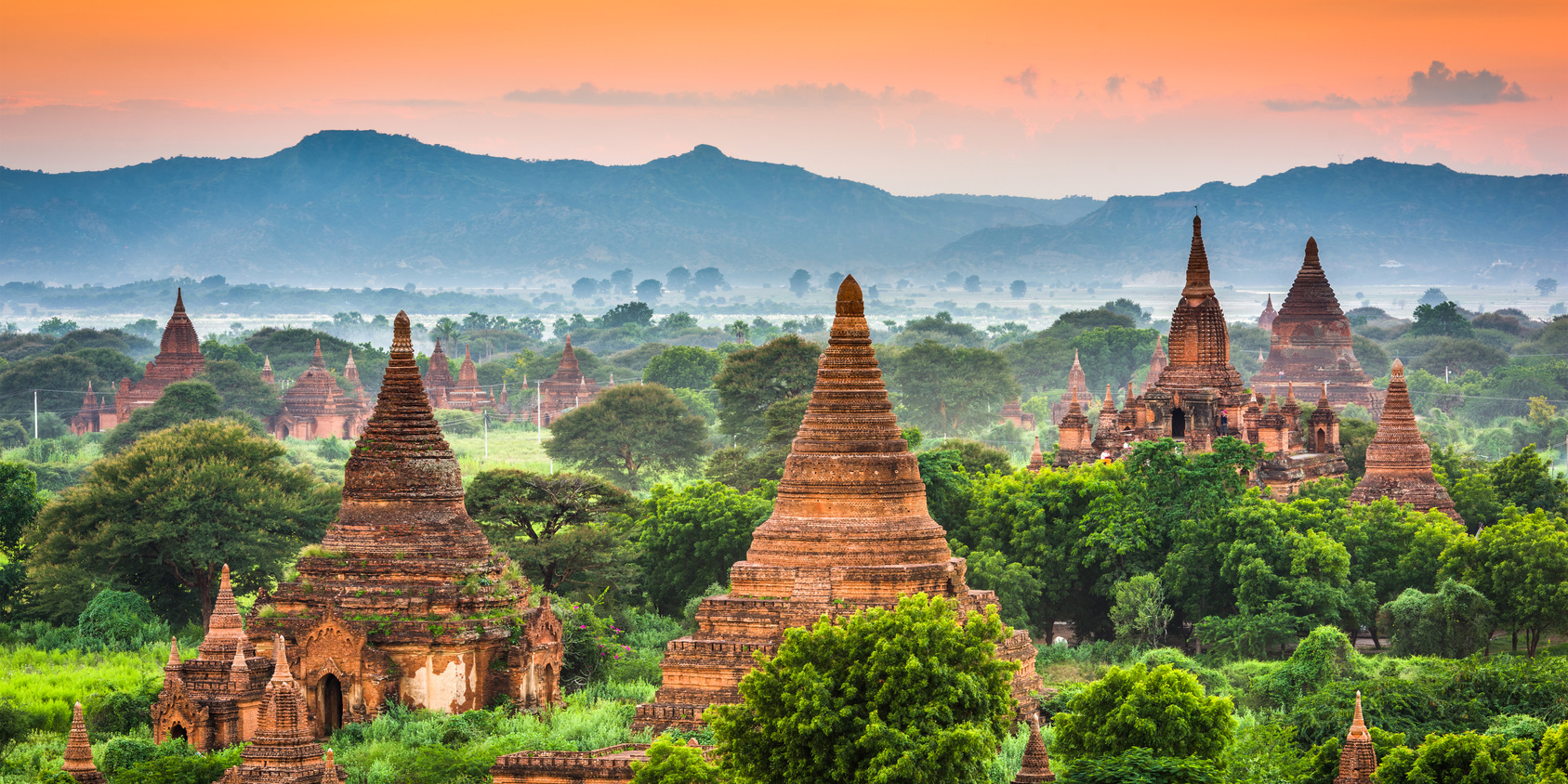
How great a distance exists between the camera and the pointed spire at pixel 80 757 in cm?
3447

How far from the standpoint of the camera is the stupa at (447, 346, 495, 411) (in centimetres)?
13450

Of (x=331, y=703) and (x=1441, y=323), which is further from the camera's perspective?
(x=1441, y=323)

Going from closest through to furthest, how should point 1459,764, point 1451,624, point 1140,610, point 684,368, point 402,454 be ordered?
point 1459,764 → point 402,454 → point 1451,624 → point 1140,610 → point 684,368

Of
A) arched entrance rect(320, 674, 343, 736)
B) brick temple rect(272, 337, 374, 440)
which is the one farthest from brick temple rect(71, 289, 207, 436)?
arched entrance rect(320, 674, 343, 736)

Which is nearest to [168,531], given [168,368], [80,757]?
[80,757]

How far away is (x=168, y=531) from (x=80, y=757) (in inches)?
817

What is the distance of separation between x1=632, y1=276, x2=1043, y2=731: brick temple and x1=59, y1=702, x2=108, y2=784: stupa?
8.69 meters

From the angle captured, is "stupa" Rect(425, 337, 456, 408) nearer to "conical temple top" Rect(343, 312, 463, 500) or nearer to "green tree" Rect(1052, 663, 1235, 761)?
"conical temple top" Rect(343, 312, 463, 500)

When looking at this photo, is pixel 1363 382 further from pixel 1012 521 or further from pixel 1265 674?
pixel 1265 674

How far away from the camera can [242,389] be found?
406 ft

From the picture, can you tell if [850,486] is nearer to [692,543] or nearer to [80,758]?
[80,758]

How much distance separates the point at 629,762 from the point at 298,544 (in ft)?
88.3

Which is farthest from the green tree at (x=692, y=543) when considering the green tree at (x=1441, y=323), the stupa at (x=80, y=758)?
the green tree at (x=1441, y=323)

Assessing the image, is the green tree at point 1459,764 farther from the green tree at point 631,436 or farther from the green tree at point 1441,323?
the green tree at point 1441,323
